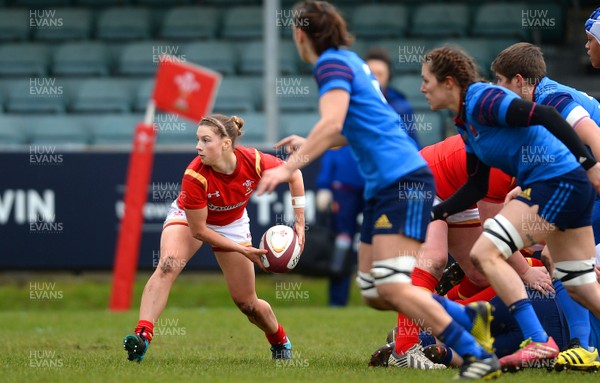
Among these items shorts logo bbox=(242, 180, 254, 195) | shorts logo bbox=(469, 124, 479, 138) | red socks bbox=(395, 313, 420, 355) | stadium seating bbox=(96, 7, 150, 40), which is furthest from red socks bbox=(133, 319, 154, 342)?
stadium seating bbox=(96, 7, 150, 40)

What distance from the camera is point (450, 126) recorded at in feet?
41.9

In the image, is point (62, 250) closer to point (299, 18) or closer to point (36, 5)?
point (36, 5)

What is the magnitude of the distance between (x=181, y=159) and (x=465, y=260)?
6.01 meters

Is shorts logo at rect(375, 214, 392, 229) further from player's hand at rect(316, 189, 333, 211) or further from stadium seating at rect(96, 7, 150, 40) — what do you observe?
stadium seating at rect(96, 7, 150, 40)

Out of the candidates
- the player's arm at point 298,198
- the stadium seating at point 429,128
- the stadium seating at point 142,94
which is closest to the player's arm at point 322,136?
the player's arm at point 298,198

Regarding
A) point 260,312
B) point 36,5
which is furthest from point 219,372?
point 36,5

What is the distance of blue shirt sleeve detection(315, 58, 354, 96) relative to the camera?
5.95 m

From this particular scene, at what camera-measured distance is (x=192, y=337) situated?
9.47 metres

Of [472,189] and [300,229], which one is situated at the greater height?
[472,189]

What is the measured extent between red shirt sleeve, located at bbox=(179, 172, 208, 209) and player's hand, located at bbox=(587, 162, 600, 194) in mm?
2530

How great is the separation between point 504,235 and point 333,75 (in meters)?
1.34

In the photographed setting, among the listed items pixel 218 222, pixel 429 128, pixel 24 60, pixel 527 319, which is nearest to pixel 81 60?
pixel 24 60

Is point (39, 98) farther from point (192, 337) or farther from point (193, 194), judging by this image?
point (193, 194)

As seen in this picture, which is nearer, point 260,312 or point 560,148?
point 560,148
